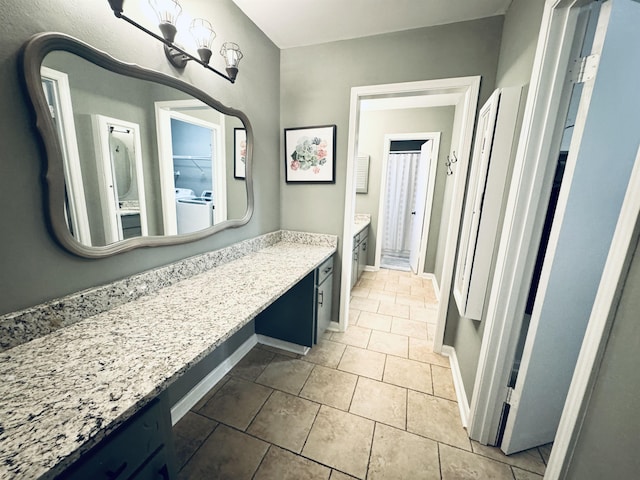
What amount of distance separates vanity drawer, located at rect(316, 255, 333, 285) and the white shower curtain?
2673 millimetres

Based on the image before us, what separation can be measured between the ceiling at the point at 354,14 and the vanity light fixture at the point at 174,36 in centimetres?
39

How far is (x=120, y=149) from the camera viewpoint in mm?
1103

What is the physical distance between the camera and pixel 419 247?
161 inches

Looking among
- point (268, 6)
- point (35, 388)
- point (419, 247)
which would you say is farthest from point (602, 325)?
point (419, 247)

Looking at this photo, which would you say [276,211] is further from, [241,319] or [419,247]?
[419,247]

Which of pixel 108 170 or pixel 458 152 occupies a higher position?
pixel 458 152

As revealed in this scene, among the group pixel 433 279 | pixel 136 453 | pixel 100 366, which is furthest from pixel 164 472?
pixel 433 279

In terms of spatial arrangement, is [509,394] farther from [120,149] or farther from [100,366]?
[120,149]

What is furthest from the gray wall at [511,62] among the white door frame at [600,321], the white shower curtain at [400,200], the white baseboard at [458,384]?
the white shower curtain at [400,200]

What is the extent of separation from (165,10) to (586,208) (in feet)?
6.47

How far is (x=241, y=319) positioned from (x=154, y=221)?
2.30 feet

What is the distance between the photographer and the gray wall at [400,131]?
3676 mm

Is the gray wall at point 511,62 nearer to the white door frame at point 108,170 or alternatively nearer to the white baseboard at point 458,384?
the white baseboard at point 458,384

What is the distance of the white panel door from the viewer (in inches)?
36.5
